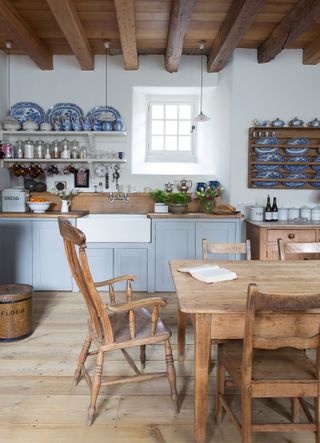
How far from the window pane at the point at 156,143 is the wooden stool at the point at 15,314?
A: 281 centimetres

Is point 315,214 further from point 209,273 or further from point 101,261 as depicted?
point 209,273

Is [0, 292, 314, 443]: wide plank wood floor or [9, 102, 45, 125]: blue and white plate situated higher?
[9, 102, 45, 125]: blue and white plate

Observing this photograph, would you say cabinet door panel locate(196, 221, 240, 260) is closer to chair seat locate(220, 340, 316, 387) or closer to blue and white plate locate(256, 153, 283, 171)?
→ blue and white plate locate(256, 153, 283, 171)

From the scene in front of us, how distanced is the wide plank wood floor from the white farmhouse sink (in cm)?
143

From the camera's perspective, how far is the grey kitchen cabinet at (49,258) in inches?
170

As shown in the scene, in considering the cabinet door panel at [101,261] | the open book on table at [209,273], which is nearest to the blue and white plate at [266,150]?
the cabinet door panel at [101,261]

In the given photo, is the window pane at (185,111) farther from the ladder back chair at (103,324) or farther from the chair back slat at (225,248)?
the ladder back chair at (103,324)

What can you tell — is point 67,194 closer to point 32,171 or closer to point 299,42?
point 32,171

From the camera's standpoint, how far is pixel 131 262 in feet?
14.4

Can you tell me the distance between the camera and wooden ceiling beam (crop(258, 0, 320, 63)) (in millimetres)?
3330

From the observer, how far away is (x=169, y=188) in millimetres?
4980

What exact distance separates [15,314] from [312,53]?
12.9 feet

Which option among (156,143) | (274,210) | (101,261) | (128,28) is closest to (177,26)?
(128,28)

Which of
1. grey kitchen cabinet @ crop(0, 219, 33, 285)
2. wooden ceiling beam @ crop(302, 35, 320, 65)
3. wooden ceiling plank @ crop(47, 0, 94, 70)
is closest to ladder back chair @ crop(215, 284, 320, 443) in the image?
wooden ceiling plank @ crop(47, 0, 94, 70)
